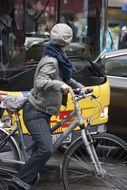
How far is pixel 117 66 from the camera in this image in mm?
7504

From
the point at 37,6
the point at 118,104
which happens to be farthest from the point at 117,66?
the point at 37,6

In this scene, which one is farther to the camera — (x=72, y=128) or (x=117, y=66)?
(x=117, y=66)

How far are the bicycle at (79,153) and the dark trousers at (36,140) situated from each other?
12 centimetres

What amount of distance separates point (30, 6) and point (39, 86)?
141 cm

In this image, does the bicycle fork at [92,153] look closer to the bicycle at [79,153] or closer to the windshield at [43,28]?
the bicycle at [79,153]

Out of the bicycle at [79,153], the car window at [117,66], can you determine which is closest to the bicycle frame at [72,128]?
the bicycle at [79,153]

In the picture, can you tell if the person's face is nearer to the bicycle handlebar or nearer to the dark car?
the bicycle handlebar

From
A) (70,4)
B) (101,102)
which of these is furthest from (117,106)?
(70,4)

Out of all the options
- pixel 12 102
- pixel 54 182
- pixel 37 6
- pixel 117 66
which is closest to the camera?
pixel 12 102

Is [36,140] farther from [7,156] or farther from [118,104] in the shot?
[118,104]

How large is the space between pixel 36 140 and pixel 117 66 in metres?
2.87

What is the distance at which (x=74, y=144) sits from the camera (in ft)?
16.6

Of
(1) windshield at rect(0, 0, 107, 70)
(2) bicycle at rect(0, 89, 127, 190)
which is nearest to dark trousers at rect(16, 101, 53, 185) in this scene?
(2) bicycle at rect(0, 89, 127, 190)

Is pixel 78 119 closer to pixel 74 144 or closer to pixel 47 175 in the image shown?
pixel 74 144
